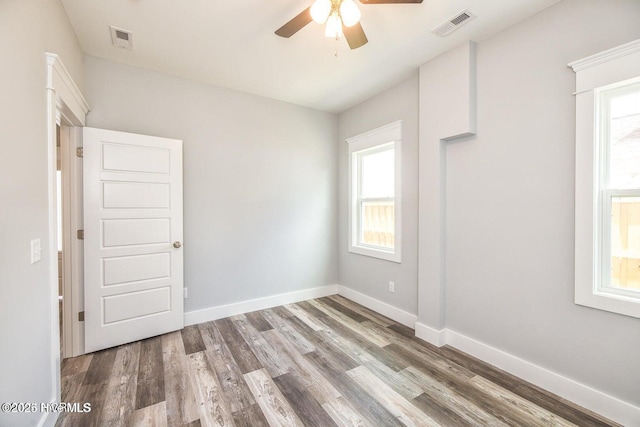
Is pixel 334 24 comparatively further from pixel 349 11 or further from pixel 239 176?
pixel 239 176

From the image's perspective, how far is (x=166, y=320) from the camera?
289 cm

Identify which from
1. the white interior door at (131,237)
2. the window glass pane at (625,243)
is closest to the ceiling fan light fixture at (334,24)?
the white interior door at (131,237)

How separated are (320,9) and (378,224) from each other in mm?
2618

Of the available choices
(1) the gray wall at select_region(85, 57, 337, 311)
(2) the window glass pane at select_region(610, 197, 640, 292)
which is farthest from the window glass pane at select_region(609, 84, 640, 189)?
(1) the gray wall at select_region(85, 57, 337, 311)

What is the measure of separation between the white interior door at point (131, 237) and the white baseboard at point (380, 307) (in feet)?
7.28

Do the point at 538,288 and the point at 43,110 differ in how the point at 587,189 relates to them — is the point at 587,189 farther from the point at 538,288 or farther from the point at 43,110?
the point at 43,110

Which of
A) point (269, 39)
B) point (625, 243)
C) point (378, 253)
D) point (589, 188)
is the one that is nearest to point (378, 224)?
point (378, 253)

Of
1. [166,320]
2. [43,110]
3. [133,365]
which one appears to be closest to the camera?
[43,110]

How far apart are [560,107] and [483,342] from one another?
6.52 ft

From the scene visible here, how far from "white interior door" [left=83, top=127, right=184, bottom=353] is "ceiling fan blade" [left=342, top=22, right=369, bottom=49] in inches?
80.1

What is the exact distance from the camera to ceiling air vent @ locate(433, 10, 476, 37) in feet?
6.83

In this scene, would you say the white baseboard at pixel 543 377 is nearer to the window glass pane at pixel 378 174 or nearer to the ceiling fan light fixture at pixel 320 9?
the window glass pane at pixel 378 174

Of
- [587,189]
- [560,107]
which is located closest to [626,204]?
[587,189]

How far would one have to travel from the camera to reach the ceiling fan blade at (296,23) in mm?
1782
